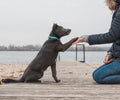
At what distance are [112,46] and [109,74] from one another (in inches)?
16.5

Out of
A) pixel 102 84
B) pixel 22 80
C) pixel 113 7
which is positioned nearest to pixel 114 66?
pixel 102 84

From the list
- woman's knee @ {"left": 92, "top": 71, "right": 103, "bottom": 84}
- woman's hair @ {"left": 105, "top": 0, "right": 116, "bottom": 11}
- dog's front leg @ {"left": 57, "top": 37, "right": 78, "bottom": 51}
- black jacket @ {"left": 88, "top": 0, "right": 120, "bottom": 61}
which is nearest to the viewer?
black jacket @ {"left": 88, "top": 0, "right": 120, "bottom": 61}

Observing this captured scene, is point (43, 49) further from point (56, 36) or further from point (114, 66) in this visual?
point (114, 66)

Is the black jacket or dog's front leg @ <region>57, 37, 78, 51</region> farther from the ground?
the black jacket

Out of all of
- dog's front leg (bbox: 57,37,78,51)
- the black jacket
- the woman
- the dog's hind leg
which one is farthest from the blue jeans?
the dog's hind leg

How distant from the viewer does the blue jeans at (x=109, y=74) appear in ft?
22.2

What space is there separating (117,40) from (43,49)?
122 cm

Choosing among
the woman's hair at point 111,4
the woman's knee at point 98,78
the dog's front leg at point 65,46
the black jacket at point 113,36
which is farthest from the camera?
the dog's front leg at point 65,46

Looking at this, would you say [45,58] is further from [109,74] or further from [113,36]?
[113,36]

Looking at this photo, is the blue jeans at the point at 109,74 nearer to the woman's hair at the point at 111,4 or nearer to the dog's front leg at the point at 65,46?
the dog's front leg at the point at 65,46

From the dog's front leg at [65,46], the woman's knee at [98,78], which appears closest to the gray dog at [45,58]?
the dog's front leg at [65,46]

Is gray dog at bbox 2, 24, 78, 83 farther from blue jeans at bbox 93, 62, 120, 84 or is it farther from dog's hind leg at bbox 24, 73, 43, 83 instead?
blue jeans at bbox 93, 62, 120, 84

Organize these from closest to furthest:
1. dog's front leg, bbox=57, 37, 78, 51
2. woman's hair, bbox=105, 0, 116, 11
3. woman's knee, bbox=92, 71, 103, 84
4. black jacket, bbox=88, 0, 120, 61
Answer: black jacket, bbox=88, 0, 120, 61
woman's hair, bbox=105, 0, 116, 11
woman's knee, bbox=92, 71, 103, 84
dog's front leg, bbox=57, 37, 78, 51

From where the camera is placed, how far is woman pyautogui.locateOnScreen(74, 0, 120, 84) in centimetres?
653
